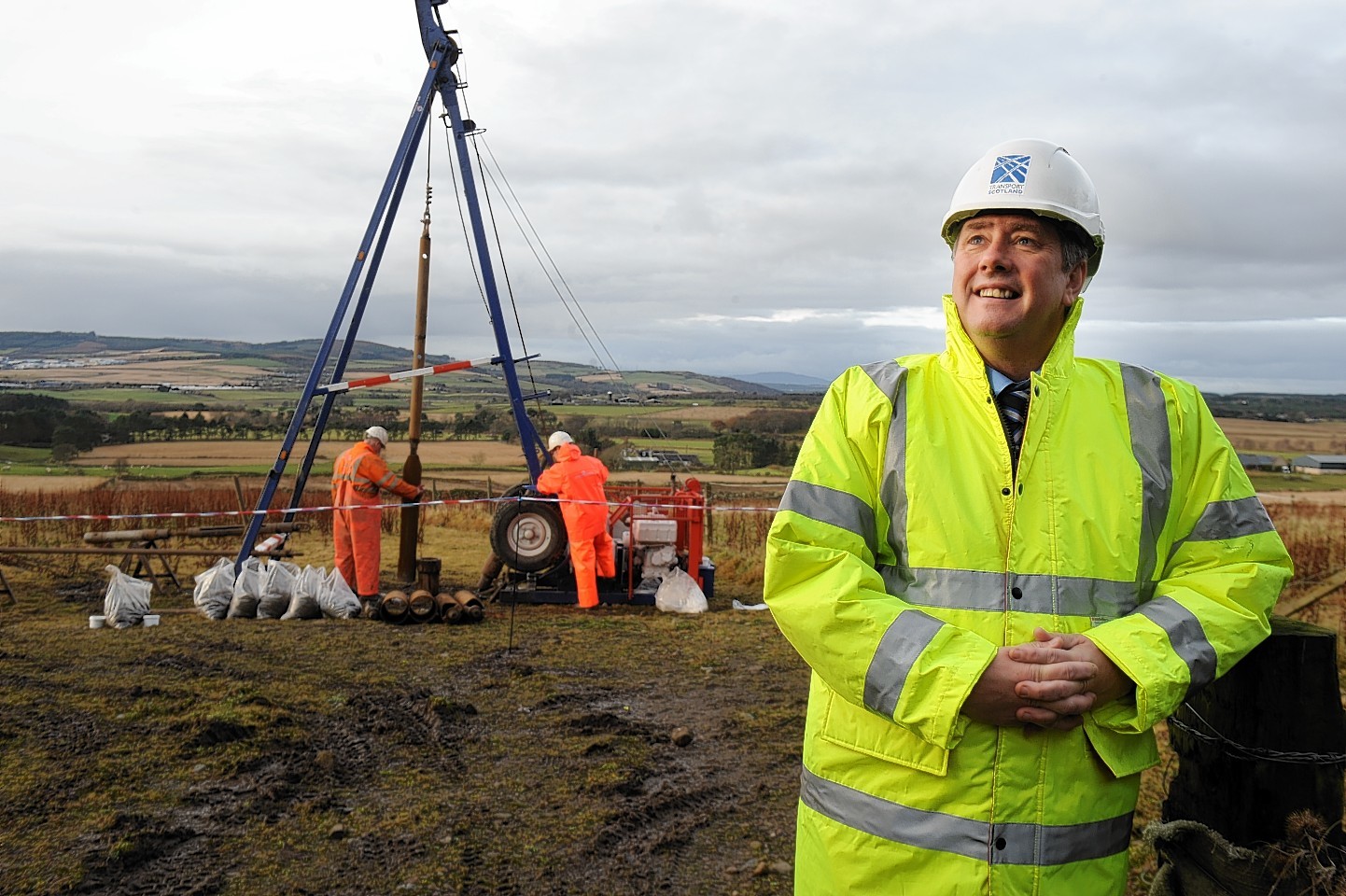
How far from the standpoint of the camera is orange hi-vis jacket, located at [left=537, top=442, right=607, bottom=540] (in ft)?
31.9

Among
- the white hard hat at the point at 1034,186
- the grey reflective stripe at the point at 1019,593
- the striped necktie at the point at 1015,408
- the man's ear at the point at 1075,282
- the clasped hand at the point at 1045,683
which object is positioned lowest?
the clasped hand at the point at 1045,683

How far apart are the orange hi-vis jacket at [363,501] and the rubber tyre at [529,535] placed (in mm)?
1006

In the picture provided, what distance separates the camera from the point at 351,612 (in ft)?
30.4

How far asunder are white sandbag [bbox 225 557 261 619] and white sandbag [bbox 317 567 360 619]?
0.61 metres

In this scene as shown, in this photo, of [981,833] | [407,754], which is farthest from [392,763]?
[981,833]

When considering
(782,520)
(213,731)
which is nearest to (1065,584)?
(782,520)

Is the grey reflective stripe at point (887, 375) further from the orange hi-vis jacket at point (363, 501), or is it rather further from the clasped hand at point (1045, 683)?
the orange hi-vis jacket at point (363, 501)

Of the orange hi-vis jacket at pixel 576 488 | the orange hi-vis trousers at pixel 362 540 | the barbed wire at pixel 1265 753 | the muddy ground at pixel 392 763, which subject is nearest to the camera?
the barbed wire at pixel 1265 753

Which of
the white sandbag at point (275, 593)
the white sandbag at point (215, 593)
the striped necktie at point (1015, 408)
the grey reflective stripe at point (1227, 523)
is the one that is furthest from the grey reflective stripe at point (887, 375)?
the white sandbag at point (215, 593)

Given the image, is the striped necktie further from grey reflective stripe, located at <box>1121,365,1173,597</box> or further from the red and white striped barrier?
the red and white striped barrier

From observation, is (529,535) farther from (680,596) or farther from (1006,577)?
(1006,577)

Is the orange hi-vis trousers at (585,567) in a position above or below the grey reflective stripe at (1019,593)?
below

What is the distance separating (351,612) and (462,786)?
15.6ft

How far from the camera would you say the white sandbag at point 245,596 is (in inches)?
360
